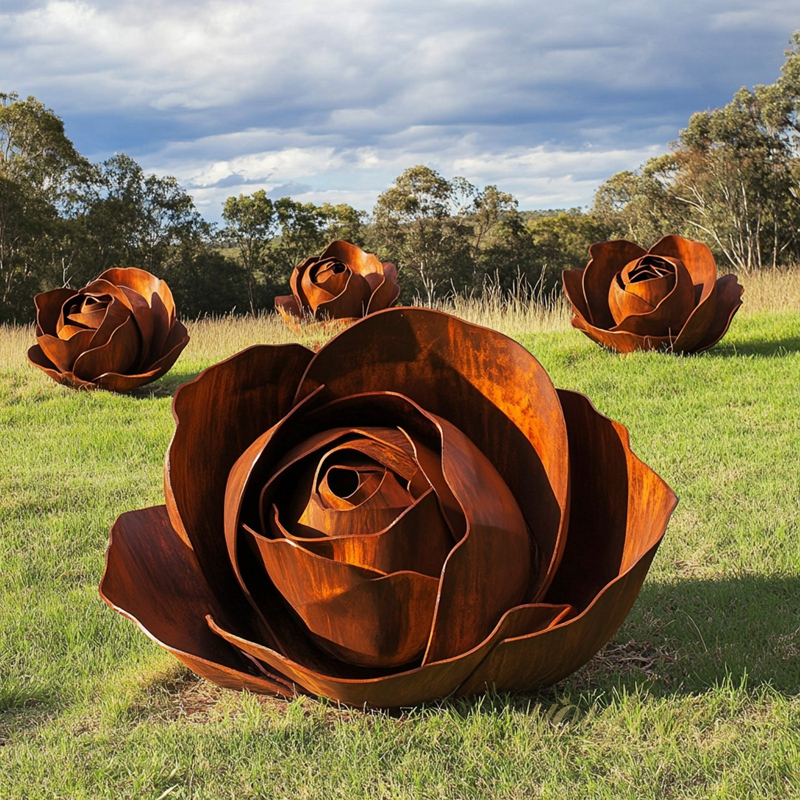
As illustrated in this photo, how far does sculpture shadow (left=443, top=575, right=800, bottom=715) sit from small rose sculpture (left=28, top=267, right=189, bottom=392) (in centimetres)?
564

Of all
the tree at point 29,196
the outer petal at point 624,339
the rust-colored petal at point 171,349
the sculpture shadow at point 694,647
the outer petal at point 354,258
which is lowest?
the sculpture shadow at point 694,647

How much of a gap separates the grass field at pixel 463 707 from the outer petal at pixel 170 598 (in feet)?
0.71

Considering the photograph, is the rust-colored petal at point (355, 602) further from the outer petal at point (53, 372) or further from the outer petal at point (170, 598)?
the outer petal at point (53, 372)

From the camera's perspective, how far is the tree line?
32.0m

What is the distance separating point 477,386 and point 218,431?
0.61 m

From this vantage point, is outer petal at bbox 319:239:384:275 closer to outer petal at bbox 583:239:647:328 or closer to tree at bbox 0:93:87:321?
outer petal at bbox 583:239:647:328

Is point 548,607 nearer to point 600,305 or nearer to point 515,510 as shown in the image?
point 515,510

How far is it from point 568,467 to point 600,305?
6.01 m

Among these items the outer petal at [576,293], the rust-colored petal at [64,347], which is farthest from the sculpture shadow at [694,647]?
the rust-colored petal at [64,347]

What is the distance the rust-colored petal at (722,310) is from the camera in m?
7.33

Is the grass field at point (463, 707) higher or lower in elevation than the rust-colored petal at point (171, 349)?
lower

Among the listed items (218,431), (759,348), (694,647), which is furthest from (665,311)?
Result: (218,431)

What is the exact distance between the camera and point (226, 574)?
1.95 m

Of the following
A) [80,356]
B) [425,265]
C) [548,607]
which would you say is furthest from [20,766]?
[425,265]
